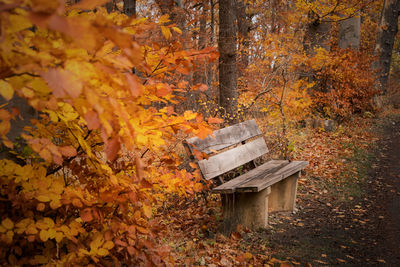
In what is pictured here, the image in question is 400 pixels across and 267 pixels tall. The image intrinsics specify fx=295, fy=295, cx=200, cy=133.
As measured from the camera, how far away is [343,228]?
3.66 metres

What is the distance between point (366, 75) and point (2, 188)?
1086 centimetres

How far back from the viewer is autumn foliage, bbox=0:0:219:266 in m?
0.85

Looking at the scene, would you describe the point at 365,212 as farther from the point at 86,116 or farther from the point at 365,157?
the point at 86,116

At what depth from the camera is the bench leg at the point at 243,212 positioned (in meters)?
3.50

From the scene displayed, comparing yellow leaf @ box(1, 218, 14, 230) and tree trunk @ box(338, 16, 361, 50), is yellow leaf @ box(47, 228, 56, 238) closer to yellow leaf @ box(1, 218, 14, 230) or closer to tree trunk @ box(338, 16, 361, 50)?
yellow leaf @ box(1, 218, 14, 230)

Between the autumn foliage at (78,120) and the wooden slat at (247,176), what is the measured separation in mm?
1118

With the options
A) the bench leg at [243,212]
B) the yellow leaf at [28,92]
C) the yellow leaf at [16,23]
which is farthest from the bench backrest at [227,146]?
the yellow leaf at [16,23]

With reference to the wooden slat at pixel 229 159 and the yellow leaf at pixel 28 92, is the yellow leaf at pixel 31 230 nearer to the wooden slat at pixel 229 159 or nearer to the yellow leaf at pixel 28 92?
the yellow leaf at pixel 28 92

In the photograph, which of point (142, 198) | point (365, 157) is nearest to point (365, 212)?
point (365, 157)

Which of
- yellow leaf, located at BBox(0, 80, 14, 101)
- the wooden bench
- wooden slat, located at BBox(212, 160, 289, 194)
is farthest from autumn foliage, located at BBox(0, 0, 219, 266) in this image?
the wooden bench

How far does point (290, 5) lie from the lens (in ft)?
45.0

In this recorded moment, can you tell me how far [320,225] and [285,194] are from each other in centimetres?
66

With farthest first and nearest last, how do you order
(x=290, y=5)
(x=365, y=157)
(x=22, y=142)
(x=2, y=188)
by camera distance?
(x=290, y=5)
(x=365, y=157)
(x=22, y=142)
(x=2, y=188)

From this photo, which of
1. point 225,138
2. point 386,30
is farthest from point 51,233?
point 386,30
